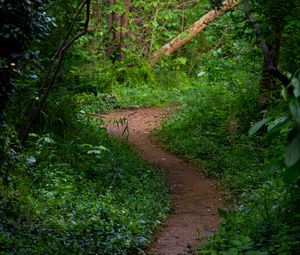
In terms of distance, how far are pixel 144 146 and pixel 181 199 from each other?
13.4 ft

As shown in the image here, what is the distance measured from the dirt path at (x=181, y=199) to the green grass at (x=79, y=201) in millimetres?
231

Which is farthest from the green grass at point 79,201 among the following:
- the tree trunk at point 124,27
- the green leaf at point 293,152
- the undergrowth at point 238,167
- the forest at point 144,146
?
the tree trunk at point 124,27

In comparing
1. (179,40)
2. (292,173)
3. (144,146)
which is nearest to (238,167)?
(144,146)

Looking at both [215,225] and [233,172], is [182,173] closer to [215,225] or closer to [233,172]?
[233,172]

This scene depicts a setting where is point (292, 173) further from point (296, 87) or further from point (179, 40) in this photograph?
point (179, 40)

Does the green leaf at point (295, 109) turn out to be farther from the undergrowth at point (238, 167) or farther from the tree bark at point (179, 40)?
the tree bark at point (179, 40)

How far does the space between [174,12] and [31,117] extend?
13583mm

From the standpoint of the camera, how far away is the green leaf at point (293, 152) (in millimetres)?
2432

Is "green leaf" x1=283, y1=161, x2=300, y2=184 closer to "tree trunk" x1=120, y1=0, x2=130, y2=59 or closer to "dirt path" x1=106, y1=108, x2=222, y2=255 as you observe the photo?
"dirt path" x1=106, y1=108, x2=222, y2=255

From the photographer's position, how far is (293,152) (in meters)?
2.45

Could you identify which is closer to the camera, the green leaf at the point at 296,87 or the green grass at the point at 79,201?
the green leaf at the point at 296,87

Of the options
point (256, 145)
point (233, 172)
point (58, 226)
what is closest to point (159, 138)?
point (256, 145)

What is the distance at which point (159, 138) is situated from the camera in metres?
13.7

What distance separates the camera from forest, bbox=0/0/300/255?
552cm
